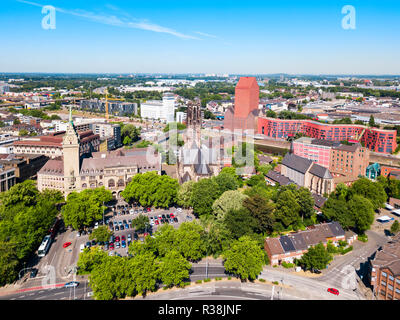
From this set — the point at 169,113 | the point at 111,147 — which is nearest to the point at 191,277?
the point at 111,147

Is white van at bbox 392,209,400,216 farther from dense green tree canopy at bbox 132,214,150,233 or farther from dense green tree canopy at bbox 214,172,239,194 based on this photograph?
dense green tree canopy at bbox 132,214,150,233

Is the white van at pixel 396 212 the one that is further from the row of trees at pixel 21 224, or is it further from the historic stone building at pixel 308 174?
the row of trees at pixel 21 224

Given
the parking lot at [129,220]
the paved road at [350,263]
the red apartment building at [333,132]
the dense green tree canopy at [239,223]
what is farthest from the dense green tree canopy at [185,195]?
the red apartment building at [333,132]

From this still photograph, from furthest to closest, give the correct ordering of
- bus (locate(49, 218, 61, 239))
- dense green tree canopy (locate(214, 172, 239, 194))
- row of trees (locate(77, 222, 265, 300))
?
dense green tree canopy (locate(214, 172, 239, 194)), bus (locate(49, 218, 61, 239)), row of trees (locate(77, 222, 265, 300))

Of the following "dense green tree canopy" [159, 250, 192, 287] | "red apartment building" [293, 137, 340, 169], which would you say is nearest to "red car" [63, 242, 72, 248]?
"dense green tree canopy" [159, 250, 192, 287]

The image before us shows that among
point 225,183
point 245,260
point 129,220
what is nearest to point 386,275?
point 245,260

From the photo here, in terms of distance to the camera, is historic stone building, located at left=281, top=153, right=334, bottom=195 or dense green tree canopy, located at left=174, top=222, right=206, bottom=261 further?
historic stone building, located at left=281, top=153, right=334, bottom=195

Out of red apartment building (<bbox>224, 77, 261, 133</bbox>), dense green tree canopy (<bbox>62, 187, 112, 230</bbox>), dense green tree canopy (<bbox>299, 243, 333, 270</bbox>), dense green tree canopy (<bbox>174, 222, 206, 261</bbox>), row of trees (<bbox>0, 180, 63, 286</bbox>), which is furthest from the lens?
red apartment building (<bbox>224, 77, 261, 133</bbox>)
